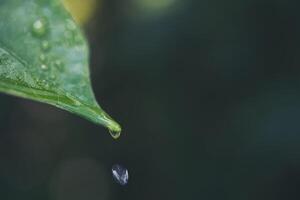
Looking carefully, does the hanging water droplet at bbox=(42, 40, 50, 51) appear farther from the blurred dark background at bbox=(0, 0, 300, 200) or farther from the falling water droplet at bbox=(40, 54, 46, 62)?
the blurred dark background at bbox=(0, 0, 300, 200)

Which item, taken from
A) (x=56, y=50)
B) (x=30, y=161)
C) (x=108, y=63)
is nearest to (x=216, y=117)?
(x=108, y=63)

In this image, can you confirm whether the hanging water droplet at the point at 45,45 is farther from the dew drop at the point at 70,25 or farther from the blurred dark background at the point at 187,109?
the blurred dark background at the point at 187,109

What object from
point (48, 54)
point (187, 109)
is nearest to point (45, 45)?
point (48, 54)

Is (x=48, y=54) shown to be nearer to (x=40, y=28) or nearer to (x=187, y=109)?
(x=40, y=28)

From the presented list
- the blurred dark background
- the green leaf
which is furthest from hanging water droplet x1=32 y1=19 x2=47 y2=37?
the blurred dark background

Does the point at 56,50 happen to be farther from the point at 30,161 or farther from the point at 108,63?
the point at 30,161
